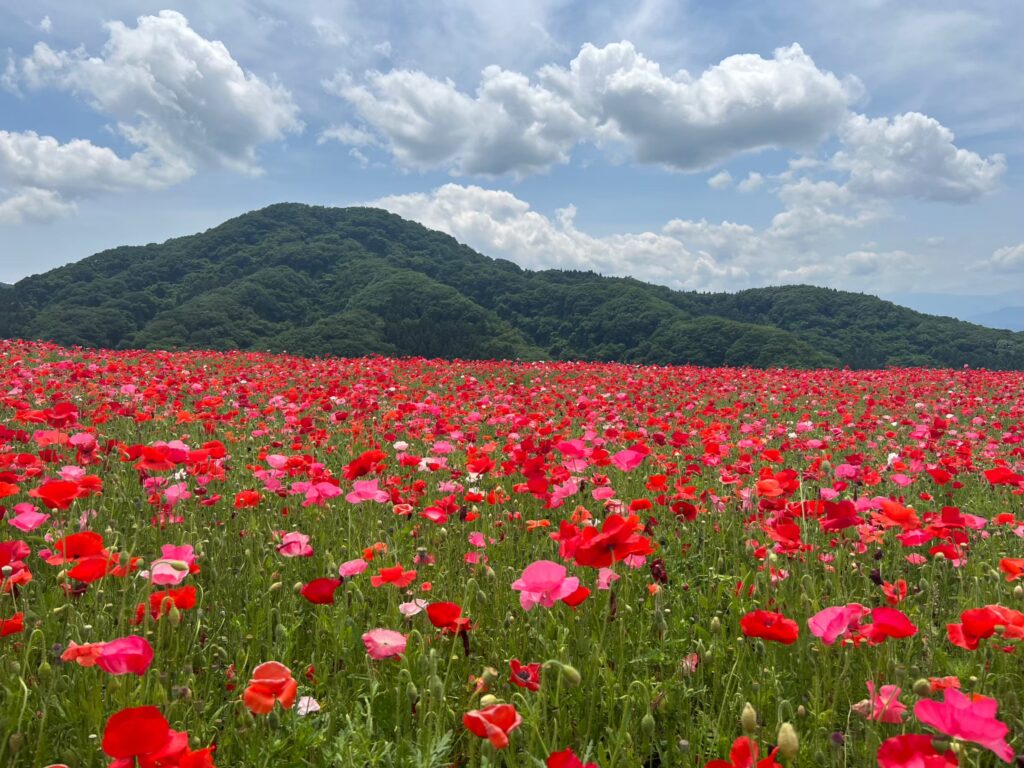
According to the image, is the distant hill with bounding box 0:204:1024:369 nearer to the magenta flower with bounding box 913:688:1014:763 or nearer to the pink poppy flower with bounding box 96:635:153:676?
the magenta flower with bounding box 913:688:1014:763

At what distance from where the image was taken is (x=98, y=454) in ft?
13.2

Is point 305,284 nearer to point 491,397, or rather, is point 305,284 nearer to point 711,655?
point 491,397

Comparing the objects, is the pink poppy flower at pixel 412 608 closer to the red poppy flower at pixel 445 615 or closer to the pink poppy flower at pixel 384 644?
the pink poppy flower at pixel 384 644

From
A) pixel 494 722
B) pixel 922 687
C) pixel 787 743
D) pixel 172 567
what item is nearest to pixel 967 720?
pixel 787 743

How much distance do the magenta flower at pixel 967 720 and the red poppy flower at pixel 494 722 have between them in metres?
0.83

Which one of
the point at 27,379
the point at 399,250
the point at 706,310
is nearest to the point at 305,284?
the point at 399,250

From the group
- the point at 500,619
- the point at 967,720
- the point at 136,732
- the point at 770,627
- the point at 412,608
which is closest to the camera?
the point at 136,732

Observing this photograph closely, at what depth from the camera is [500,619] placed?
285 centimetres

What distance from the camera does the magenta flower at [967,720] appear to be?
1.23 m

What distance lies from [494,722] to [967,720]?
3.17 ft

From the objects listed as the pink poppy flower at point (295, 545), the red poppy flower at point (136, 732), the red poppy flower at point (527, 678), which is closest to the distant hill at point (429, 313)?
the pink poppy flower at point (295, 545)

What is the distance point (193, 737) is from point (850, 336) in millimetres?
62158

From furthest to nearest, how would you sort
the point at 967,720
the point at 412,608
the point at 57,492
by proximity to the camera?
the point at 412,608 < the point at 57,492 < the point at 967,720

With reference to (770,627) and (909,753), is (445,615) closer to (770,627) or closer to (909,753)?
(770,627)
